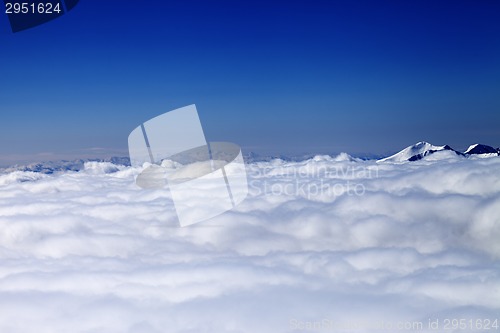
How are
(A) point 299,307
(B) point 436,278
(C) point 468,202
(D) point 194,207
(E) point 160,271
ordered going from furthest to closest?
(D) point 194,207 < (C) point 468,202 < (E) point 160,271 < (B) point 436,278 < (A) point 299,307

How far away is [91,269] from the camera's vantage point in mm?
90125

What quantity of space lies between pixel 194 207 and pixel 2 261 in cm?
5688

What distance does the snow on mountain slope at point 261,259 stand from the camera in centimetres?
6488

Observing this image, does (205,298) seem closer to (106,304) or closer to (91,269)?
(106,304)

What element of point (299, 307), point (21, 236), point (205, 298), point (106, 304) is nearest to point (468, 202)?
point (299, 307)

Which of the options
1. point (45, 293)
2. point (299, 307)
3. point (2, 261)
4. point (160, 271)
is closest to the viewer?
point (299, 307)

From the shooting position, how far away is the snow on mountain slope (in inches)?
2554

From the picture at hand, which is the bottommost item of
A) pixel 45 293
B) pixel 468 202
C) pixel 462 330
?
pixel 462 330

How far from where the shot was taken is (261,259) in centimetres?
10425

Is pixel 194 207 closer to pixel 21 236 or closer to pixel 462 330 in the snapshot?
pixel 21 236

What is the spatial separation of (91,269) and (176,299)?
28959 mm

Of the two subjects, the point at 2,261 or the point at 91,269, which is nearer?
the point at 91,269

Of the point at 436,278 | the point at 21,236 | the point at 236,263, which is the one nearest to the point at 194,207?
the point at 236,263

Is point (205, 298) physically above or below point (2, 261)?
below
